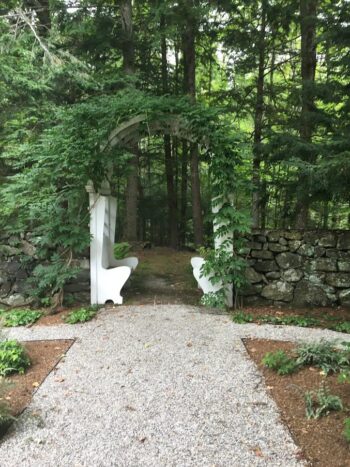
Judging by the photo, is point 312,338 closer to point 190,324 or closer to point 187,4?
point 190,324

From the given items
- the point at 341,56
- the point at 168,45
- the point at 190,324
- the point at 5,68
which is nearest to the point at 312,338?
the point at 190,324

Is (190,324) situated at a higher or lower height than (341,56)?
lower

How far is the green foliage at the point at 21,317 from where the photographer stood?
554 centimetres

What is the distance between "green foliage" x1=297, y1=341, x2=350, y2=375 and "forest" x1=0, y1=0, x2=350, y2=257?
6.86 ft

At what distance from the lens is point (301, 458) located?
246 cm

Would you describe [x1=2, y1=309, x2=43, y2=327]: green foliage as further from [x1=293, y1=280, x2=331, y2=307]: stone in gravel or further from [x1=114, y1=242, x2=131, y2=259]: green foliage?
[x1=293, y1=280, x2=331, y2=307]: stone in gravel

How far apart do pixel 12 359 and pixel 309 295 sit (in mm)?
4363

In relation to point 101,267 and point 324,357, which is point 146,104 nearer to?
point 101,267

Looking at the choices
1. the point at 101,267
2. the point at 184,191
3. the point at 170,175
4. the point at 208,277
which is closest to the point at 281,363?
the point at 208,277

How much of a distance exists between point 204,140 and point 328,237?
2459mm

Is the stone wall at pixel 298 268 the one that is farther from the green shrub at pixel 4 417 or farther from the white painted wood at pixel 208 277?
the green shrub at pixel 4 417

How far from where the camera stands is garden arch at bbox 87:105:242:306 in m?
5.54

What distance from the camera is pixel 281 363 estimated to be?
12.2ft

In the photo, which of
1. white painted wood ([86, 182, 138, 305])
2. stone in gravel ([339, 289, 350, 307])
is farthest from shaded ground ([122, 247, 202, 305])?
stone in gravel ([339, 289, 350, 307])
